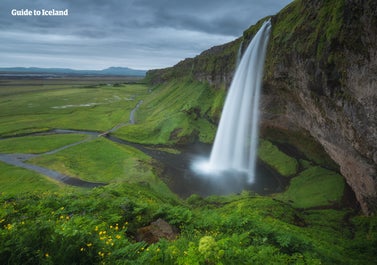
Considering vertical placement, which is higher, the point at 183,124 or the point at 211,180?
the point at 183,124

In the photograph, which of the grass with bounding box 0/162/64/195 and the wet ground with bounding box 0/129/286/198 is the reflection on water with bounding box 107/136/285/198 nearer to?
the wet ground with bounding box 0/129/286/198

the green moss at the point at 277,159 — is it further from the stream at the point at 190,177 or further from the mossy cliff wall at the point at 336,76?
the mossy cliff wall at the point at 336,76

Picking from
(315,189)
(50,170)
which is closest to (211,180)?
(315,189)

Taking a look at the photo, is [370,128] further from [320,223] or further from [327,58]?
[320,223]

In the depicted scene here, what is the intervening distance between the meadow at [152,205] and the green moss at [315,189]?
13cm

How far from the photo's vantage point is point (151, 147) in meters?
57.2

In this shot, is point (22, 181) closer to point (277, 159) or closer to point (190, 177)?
point (190, 177)

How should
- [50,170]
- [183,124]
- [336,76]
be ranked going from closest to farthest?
[336,76] → [50,170] → [183,124]

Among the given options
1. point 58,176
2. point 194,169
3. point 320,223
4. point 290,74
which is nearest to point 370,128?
point 320,223

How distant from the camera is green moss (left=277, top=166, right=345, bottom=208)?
29828mm

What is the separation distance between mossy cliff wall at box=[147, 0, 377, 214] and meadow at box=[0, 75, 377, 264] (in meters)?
5.81

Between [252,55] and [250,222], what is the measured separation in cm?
4028

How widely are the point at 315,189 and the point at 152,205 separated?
90.2 feet

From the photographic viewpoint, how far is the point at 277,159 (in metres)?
44.1
